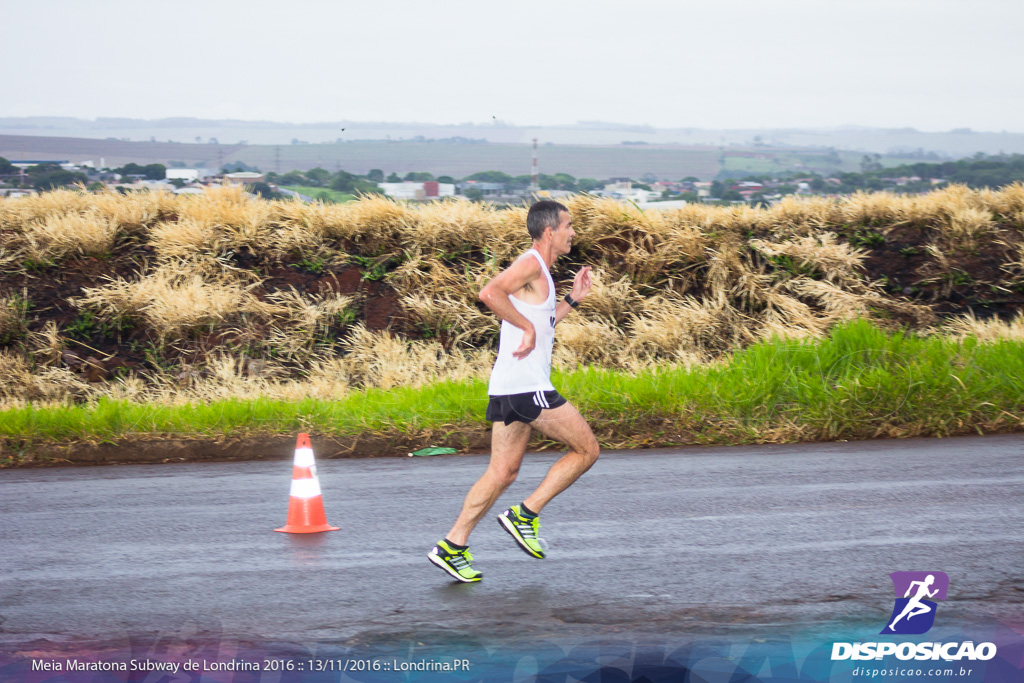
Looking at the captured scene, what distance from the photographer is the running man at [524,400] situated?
5.10 m

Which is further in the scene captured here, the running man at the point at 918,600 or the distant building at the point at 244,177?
the distant building at the point at 244,177

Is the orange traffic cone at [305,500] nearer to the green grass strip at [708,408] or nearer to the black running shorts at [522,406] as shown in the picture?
the black running shorts at [522,406]

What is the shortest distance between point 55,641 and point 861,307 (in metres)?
11.1

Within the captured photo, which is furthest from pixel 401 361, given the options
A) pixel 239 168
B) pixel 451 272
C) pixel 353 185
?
pixel 239 168

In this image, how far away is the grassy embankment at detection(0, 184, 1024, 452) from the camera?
30.5ft

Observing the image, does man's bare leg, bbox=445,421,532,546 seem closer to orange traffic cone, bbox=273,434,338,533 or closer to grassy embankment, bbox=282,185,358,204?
orange traffic cone, bbox=273,434,338,533

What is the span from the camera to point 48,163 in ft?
59.7

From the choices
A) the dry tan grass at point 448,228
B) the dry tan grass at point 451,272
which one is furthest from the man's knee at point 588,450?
the dry tan grass at point 448,228

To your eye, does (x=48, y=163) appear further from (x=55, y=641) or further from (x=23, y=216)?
(x=55, y=641)

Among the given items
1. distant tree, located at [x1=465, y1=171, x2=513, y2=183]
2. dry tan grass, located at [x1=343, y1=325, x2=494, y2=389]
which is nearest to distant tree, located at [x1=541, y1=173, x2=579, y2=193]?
distant tree, located at [x1=465, y1=171, x2=513, y2=183]

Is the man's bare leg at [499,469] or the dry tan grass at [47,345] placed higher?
the man's bare leg at [499,469]

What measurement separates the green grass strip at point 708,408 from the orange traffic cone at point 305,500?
2669 millimetres

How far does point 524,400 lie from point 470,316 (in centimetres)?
849

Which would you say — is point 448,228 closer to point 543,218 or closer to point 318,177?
point 318,177
